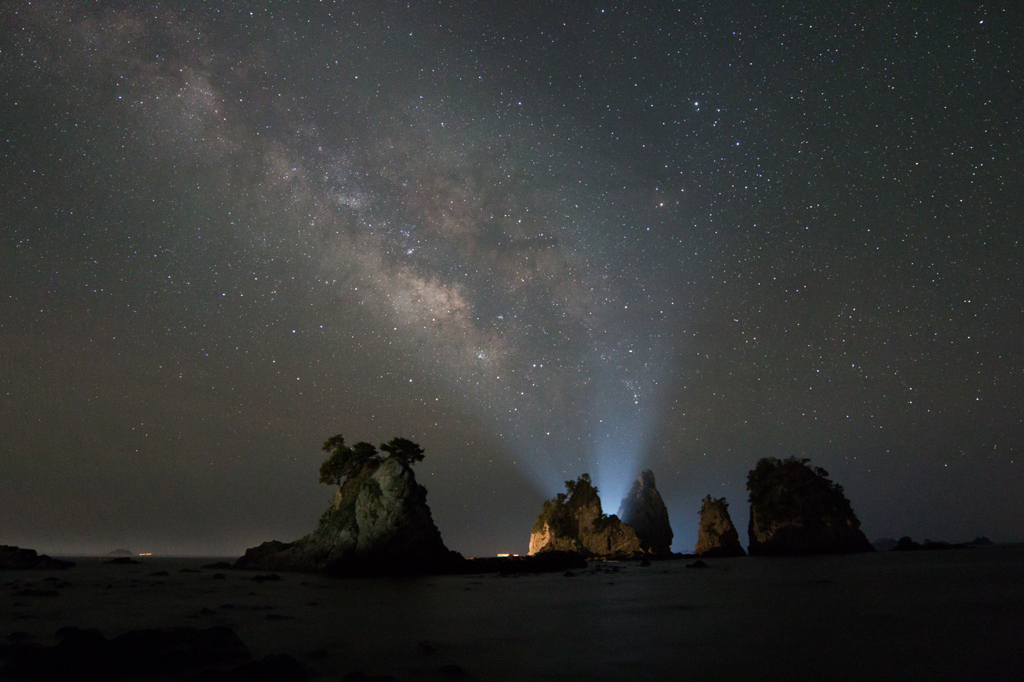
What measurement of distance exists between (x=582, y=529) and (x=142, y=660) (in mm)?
102079

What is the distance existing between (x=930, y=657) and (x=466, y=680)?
9667 mm

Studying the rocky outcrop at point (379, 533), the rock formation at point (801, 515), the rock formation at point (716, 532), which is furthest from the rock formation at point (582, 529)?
the rocky outcrop at point (379, 533)

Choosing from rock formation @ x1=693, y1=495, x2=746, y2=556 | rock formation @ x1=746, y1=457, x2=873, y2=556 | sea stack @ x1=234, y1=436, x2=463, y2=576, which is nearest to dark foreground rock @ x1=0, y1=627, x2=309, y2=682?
sea stack @ x1=234, y1=436, x2=463, y2=576

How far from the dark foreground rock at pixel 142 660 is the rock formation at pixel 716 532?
10507cm

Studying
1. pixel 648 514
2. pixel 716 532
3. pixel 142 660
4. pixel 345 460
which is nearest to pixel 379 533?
pixel 345 460

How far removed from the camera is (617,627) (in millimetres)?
17547

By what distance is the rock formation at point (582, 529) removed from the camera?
335 ft

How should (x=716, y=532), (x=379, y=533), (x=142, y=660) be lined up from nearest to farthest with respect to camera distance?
(x=142, y=660), (x=379, y=533), (x=716, y=532)

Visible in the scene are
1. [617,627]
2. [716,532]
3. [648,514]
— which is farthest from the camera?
[648,514]

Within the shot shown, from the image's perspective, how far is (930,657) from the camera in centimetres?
1125

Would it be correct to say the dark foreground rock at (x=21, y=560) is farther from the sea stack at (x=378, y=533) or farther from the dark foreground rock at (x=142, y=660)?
the dark foreground rock at (x=142, y=660)

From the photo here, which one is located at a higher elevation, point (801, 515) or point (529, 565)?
point (801, 515)

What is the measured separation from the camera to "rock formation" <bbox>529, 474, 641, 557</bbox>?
335 feet

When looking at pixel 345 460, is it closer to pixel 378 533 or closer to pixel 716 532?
pixel 378 533
